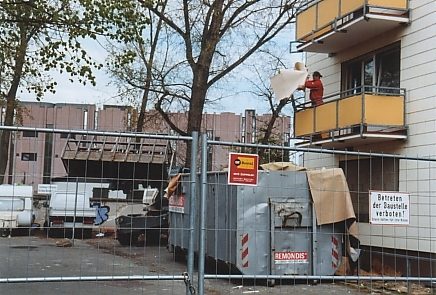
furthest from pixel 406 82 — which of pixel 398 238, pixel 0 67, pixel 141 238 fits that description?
pixel 0 67

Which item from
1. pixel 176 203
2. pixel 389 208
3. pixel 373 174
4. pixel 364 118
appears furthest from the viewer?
pixel 373 174

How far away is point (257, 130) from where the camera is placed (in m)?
34.9

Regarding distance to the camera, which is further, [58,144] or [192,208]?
[58,144]

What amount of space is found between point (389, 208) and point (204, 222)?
93.7 inches

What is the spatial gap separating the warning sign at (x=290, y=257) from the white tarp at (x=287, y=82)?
577 centimetres

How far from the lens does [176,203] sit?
1062 cm

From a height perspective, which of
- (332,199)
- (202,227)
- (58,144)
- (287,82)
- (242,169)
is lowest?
(202,227)

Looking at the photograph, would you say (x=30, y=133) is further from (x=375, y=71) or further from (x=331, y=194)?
(x=375, y=71)

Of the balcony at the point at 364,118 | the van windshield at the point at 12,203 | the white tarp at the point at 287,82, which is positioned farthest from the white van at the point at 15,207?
the white tarp at the point at 287,82

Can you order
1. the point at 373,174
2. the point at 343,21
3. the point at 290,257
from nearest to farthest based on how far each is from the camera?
1. the point at 290,257
2. the point at 373,174
3. the point at 343,21

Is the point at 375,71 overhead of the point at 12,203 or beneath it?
overhead

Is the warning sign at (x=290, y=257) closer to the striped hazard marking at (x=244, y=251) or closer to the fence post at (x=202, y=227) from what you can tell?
the striped hazard marking at (x=244, y=251)

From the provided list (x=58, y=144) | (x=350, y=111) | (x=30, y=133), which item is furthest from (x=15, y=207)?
(x=350, y=111)

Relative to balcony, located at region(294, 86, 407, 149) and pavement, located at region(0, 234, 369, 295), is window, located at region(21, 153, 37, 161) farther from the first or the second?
balcony, located at region(294, 86, 407, 149)
